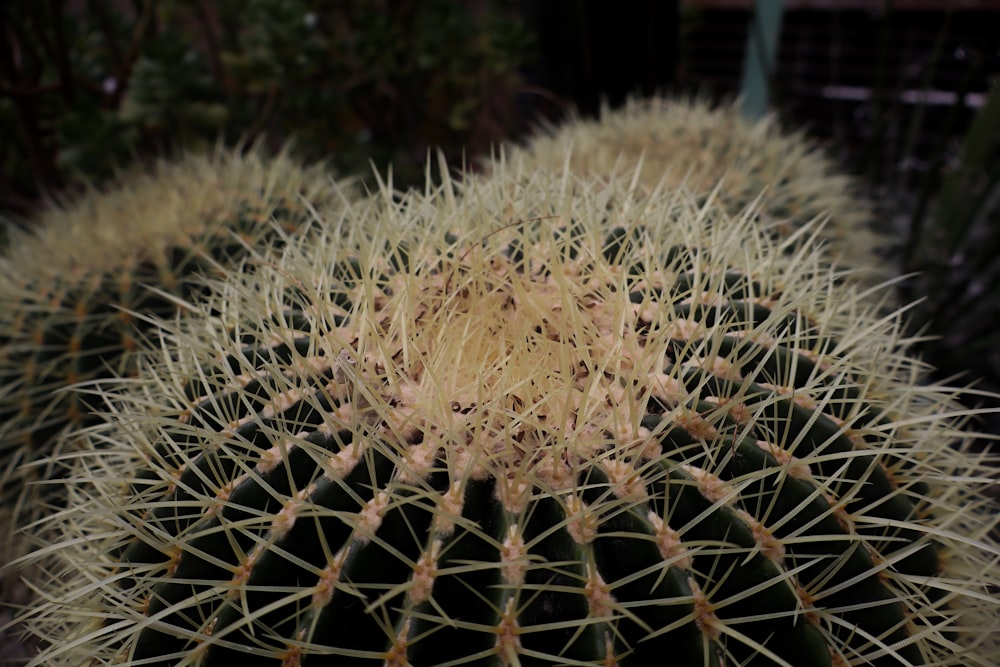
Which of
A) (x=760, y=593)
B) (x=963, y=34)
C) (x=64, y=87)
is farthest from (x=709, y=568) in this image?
(x=963, y=34)

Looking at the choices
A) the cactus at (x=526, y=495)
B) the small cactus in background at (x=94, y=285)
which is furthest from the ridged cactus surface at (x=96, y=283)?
the cactus at (x=526, y=495)

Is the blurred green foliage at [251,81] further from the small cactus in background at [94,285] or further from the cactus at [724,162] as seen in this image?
the small cactus in background at [94,285]

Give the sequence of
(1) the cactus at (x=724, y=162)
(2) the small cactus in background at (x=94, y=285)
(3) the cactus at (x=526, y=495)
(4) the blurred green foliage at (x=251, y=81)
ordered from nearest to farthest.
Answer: (3) the cactus at (x=526, y=495) < (2) the small cactus in background at (x=94, y=285) < (1) the cactus at (x=724, y=162) < (4) the blurred green foliage at (x=251, y=81)

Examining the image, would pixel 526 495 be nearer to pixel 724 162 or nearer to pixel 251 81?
pixel 724 162

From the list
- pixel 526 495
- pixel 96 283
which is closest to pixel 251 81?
pixel 96 283

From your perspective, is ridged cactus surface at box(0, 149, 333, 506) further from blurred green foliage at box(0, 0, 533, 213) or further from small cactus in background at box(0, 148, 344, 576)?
blurred green foliage at box(0, 0, 533, 213)

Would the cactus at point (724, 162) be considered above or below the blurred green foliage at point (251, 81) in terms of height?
below
